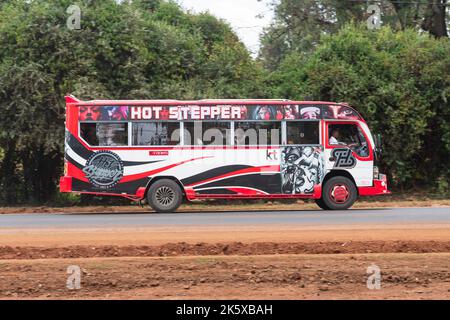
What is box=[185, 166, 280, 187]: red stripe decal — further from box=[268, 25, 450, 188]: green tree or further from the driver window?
box=[268, 25, 450, 188]: green tree

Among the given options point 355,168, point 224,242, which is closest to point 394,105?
point 355,168

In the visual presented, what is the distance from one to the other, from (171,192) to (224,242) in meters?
8.09

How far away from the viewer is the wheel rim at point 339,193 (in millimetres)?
22625

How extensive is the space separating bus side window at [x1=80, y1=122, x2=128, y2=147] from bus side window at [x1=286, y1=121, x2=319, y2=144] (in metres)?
4.50

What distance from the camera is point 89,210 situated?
24750 mm

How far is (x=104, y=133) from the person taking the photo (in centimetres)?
2222

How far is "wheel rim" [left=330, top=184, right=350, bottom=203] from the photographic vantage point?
22.6 metres

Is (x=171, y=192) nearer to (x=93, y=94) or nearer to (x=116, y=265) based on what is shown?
(x=93, y=94)

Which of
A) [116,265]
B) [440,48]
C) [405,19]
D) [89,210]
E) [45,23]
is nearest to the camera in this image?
[116,265]

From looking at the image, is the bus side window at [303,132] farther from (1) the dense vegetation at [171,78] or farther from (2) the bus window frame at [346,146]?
(1) the dense vegetation at [171,78]

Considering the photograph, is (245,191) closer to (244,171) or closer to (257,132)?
(244,171)

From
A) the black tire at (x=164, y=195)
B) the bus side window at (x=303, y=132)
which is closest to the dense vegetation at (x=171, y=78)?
the black tire at (x=164, y=195)

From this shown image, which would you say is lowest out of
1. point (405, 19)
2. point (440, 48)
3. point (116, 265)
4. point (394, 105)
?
point (116, 265)

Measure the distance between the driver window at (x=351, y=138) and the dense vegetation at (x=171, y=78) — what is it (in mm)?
5066
